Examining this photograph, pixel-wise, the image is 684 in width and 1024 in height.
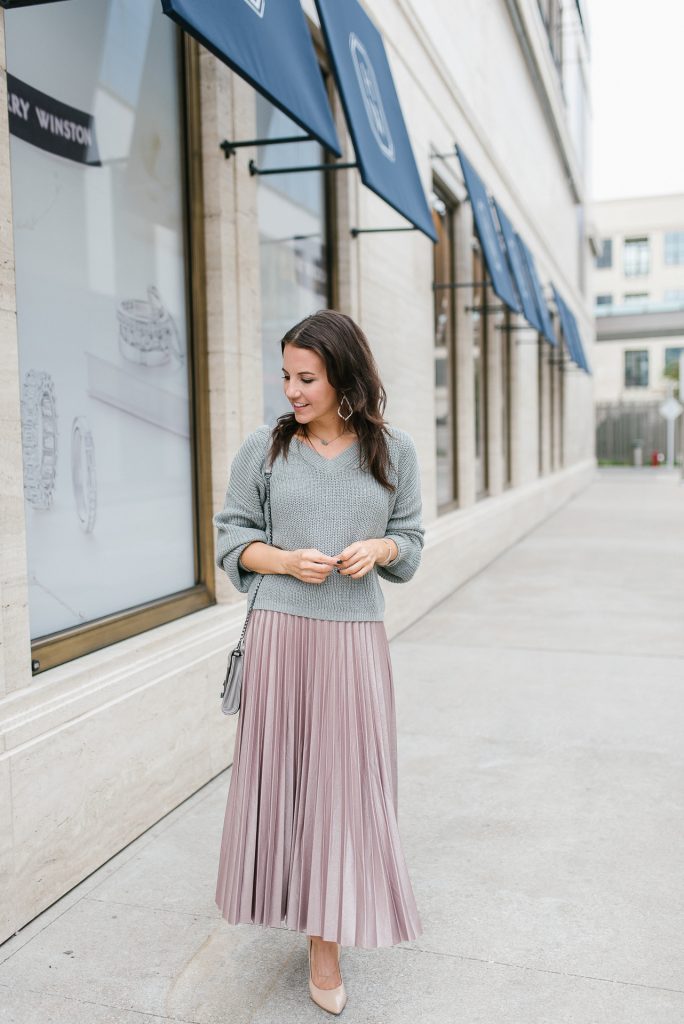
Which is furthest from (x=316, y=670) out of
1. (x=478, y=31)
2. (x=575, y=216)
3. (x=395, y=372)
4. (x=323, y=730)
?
(x=575, y=216)

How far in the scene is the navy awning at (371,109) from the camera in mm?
5594

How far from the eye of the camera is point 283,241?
639 centimetres

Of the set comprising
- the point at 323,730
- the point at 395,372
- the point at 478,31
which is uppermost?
the point at 478,31

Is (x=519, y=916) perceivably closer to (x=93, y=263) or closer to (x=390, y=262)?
(x=93, y=263)

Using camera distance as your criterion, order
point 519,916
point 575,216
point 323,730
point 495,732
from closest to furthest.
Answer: point 323,730
point 519,916
point 495,732
point 575,216

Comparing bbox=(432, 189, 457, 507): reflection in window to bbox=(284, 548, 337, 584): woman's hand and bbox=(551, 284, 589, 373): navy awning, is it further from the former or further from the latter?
bbox=(551, 284, 589, 373): navy awning

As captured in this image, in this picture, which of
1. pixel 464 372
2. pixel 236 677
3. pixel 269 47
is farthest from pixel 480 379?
pixel 236 677

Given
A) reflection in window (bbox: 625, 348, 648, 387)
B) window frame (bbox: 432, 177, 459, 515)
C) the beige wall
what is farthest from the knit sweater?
reflection in window (bbox: 625, 348, 648, 387)

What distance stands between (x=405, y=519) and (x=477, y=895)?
Answer: 4.83 feet

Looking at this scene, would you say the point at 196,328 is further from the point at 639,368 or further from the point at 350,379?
the point at 639,368

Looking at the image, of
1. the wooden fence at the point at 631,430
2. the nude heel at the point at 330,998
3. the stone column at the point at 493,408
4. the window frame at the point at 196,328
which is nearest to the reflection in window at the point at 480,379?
the stone column at the point at 493,408

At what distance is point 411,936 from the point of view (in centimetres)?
284

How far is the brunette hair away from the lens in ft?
9.00

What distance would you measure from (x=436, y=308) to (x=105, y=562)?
695 cm
